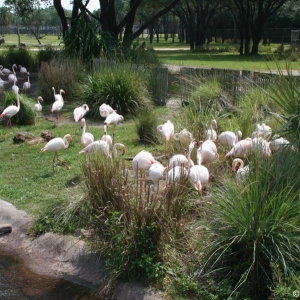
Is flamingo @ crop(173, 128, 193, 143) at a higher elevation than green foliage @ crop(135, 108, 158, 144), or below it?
higher

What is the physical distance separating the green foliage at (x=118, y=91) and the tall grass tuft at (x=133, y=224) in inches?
277

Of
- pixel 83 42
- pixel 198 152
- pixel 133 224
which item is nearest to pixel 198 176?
pixel 198 152

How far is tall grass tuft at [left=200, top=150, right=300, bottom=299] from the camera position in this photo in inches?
184

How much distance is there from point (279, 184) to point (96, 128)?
288 inches

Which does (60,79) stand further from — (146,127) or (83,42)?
(146,127)

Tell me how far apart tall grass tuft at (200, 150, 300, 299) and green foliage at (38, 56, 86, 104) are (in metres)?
10.1

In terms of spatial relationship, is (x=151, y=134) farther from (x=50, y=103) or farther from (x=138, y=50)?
(x=138, y=50)

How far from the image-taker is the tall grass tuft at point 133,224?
16.8 feet

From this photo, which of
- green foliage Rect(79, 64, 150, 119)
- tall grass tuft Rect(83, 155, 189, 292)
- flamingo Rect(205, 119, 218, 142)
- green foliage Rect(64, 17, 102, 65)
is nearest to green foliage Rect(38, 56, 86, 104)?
green foliage Rect(79, 64, 150, 119)

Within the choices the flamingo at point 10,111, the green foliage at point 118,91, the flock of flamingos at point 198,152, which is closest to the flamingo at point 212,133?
the flock of flamingos at point 198,152

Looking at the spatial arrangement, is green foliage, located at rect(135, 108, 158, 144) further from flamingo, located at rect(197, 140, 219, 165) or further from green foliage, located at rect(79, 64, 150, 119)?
flamingo, located at rect(197, 140, 219, 165)

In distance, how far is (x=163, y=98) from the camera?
14.2 meters

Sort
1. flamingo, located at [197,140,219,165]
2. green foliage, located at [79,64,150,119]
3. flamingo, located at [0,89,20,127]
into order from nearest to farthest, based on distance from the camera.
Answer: flamingo, located at [197,140,219,165] → flamingo, located at [0,89,20,127] → green foliage, located at [79,64,150,119]

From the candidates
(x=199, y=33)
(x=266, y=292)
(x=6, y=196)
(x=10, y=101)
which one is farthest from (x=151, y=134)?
(x=199, y=33)
